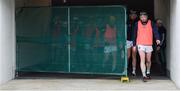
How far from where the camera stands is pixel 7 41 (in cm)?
1226

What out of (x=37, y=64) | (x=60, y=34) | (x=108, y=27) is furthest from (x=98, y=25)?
(x=37, y=64)

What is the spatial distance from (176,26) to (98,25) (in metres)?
2.21

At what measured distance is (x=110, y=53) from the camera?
12.3 meters

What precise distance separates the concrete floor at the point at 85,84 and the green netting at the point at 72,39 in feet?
1.12

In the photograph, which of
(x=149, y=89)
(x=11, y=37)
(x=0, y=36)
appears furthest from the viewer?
(x=11, y=37)

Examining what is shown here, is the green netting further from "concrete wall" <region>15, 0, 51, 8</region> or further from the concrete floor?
"concrete wall" <region>15, 0, 51, 8</region>

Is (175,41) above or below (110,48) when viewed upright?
above

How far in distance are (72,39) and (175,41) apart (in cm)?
285

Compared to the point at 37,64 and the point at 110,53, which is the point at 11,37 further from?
the point at 110,53

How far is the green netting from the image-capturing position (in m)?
12.3

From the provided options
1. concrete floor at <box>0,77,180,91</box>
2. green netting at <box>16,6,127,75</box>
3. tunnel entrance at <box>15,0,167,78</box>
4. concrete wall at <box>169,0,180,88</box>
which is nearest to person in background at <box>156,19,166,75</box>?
concrete wall at <box>169,0,180,88</box>

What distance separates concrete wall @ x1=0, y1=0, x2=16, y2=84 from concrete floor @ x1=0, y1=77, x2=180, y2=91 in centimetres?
30

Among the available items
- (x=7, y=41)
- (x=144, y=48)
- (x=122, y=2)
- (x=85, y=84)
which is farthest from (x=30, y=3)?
(x=144, y=48)

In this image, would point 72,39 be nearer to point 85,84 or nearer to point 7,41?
point 85,84
